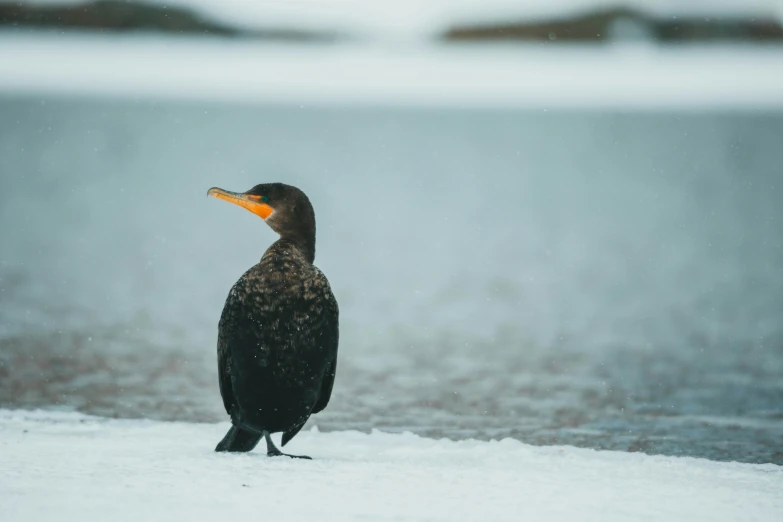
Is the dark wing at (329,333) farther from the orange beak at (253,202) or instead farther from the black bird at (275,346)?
the orange beak at (253,202)

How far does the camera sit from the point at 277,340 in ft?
9.76

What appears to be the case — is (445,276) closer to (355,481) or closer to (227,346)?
(227,346)

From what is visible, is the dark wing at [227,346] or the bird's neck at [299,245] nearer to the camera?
the dark wing at [227,346]

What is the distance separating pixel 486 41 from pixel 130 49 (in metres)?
8.28

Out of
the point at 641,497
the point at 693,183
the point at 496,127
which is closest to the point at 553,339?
the point at 641,497

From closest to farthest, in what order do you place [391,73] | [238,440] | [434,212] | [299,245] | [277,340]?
[277,340]
[238,440]
[299,245]
[434,212]
[391,73]

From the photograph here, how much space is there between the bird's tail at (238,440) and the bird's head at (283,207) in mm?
578

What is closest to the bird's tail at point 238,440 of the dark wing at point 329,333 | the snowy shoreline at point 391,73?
the dark wing at point 329,333

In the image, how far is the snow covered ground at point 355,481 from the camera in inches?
90.0

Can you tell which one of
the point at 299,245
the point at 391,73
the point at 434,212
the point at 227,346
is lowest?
the point at 227,346

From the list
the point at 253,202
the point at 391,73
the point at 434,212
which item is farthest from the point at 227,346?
the point at 391,73

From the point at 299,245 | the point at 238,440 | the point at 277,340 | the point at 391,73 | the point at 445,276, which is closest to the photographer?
the point at 277,340

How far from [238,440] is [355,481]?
23.8 inches

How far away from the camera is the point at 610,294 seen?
7.46 meters
